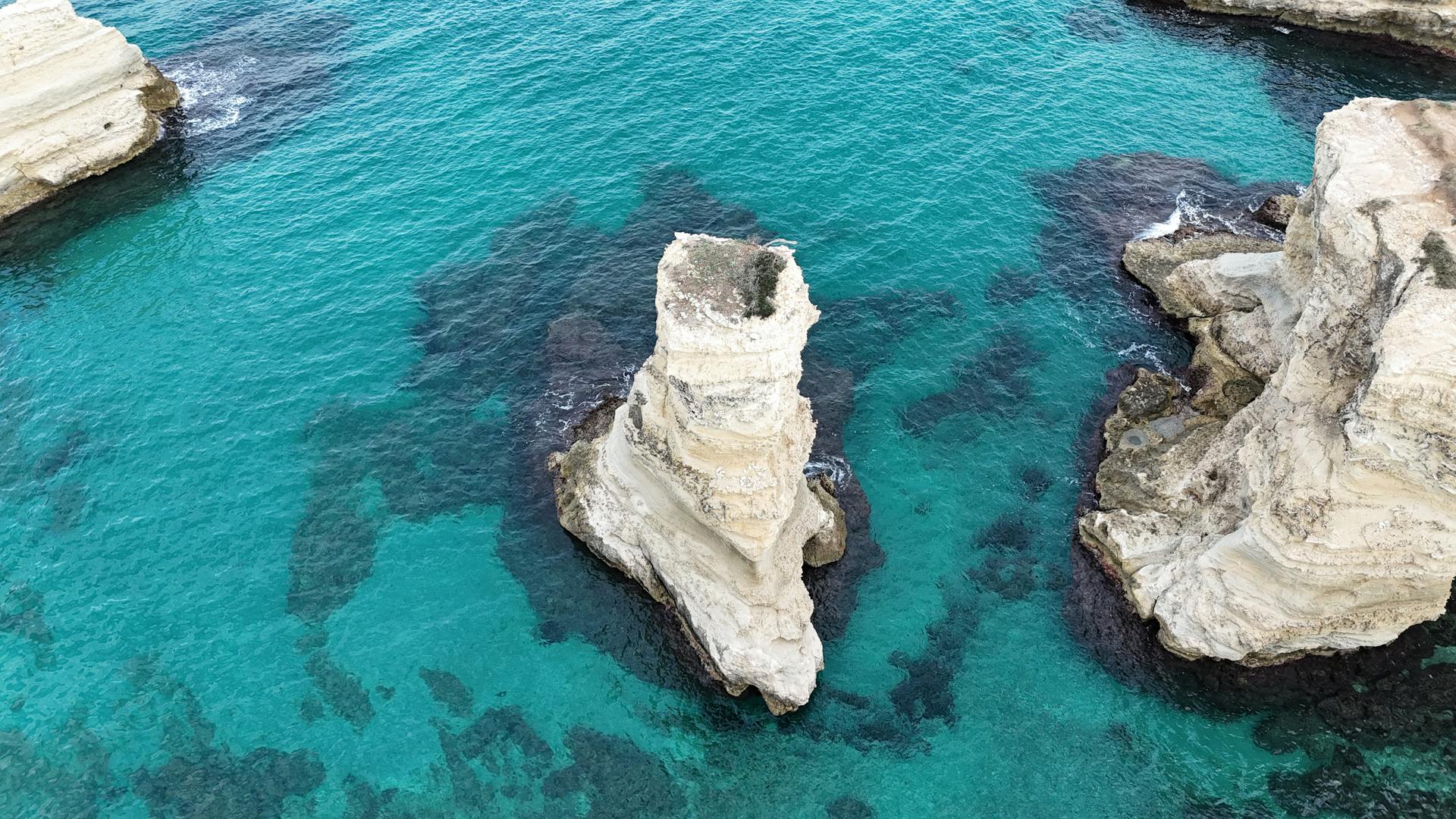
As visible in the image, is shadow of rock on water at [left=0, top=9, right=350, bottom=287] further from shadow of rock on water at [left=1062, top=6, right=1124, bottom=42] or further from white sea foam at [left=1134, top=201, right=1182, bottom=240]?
shadow of rock on water at [left=1062, top=6, right=1124, bottom=42]

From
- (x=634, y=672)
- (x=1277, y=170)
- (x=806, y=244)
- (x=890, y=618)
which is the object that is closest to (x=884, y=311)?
(x=806, y=244)

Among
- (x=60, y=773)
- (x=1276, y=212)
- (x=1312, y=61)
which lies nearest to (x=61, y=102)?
(x=60, y=773)

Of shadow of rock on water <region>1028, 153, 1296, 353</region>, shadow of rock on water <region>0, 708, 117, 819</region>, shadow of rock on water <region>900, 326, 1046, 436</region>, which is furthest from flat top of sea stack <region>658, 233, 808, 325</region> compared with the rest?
shadow of rock on water <region>0, 708, 117, 819</region>

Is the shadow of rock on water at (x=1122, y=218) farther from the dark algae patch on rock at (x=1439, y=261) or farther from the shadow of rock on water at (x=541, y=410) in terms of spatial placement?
the dark algae patch on rock at (x=1439, y=261)

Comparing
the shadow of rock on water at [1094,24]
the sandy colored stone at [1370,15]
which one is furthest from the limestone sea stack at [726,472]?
the sandy colored stone at [1370,15]

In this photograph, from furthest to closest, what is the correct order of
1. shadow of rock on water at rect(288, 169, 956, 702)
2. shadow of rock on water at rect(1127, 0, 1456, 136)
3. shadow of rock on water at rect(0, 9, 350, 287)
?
shadow of rock on water at rect(1127, 0, 1456, 136), shadow of rock on water at rect(0, 9, 350, 287), shadow of rock on water at rect(288, 169, 956, 702)

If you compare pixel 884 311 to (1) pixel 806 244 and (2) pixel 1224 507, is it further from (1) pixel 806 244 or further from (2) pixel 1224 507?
(2) pixel 1224 507
